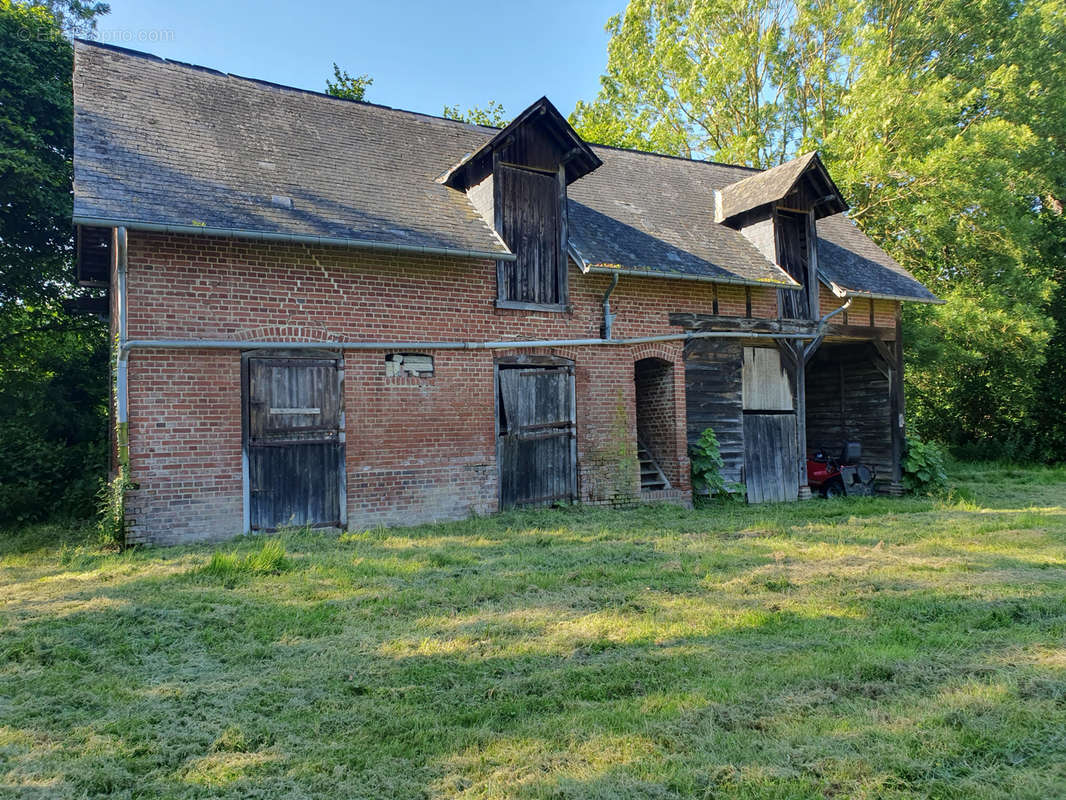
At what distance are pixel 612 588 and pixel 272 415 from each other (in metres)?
5.15

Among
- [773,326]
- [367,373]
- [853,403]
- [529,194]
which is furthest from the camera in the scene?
[853,403]

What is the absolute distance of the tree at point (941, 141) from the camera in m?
17.3

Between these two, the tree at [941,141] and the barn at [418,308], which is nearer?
the barn at [418,308]

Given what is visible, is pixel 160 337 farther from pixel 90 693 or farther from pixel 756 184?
Answer: pixel 756 184

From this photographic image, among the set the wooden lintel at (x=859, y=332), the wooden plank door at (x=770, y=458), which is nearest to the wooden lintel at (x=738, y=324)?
the wooden lintel at (x=859, y=332)

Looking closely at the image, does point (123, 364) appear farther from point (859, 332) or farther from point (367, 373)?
point (859, 332)

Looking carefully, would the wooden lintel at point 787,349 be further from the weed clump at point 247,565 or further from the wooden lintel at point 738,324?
the weed clump at point 247,565

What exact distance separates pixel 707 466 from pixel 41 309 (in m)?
15.1

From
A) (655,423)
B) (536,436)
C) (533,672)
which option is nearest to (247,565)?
(533,672)

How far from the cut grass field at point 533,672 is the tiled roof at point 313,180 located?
14.1ft

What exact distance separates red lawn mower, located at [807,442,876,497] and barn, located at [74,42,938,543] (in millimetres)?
721

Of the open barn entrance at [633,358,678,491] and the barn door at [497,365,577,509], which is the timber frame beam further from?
the barn door at [497,365,577,509]

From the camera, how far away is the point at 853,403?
52.1ft

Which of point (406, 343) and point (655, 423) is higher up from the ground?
point (406, 343)
